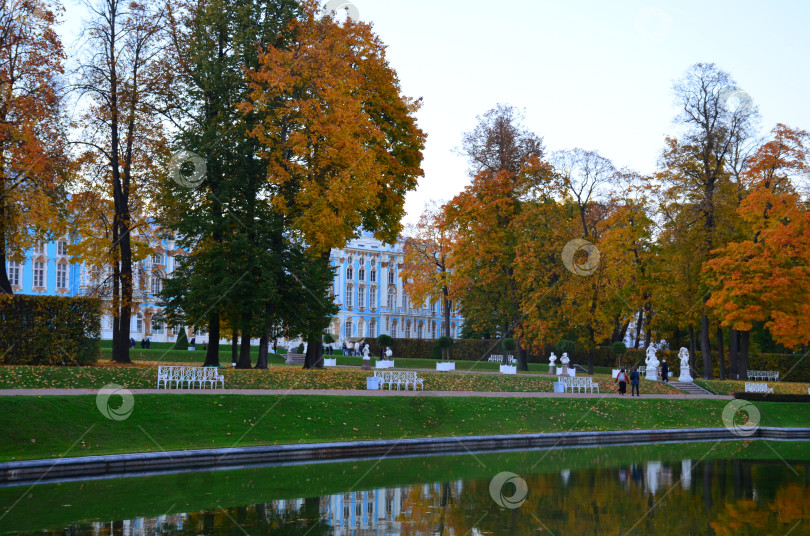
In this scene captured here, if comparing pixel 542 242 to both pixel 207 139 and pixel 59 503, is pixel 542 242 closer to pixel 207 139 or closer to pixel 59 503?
pixel 207 139

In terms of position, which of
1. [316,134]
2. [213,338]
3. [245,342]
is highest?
[316,134]

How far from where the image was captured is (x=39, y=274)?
213 feet

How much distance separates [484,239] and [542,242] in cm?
303

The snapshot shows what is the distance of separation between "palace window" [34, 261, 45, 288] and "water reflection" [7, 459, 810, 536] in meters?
57.3

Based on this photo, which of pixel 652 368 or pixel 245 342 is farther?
pixel 652 368

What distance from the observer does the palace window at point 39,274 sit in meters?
64.7

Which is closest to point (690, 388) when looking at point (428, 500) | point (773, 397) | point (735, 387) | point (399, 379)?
point (735, 387)

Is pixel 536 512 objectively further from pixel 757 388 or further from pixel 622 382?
pixel 757 388

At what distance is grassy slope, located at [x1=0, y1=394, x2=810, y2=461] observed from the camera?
1702 cm

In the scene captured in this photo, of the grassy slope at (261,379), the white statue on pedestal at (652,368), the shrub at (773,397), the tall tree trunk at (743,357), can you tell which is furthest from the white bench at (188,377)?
the tall tree trunk at (743,357)

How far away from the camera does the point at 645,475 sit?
16.8 meters

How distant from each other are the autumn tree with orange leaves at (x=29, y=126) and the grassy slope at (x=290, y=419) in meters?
9.37

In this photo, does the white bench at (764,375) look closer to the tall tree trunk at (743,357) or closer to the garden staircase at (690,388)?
the tall tree trunk at (743,357)

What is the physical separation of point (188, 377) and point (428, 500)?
1285cm
